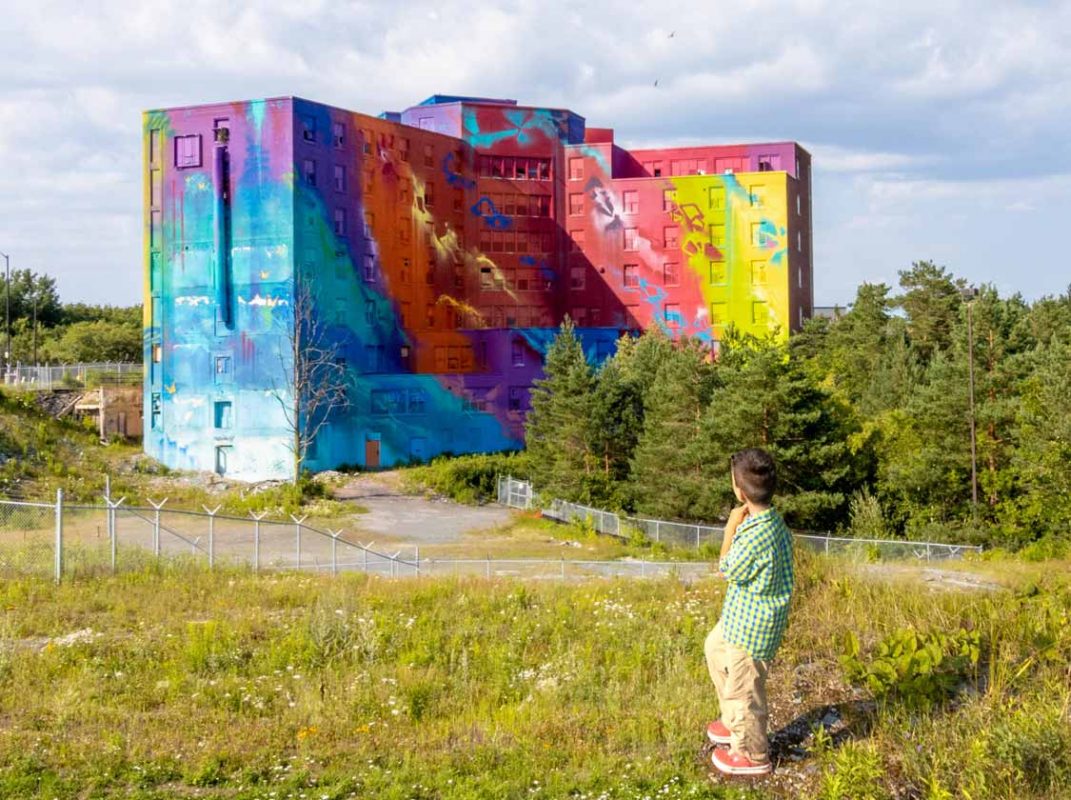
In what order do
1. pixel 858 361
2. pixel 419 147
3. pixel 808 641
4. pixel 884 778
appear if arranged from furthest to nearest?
pixel 858 361, pixel 419 147, pixel 808 641, pixel 884 778

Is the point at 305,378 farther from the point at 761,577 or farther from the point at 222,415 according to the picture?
the point at 761,577

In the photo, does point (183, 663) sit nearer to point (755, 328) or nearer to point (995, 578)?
point (995, 578)

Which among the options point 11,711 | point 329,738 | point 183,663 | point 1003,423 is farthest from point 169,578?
point 1003,423

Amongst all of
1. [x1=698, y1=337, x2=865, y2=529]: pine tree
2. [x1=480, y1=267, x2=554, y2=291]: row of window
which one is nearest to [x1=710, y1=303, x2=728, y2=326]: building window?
[x1=480, y1=267, x2=554, y2=291]: row of window

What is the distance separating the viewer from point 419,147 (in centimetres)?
6519

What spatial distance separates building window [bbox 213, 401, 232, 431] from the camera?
57.2 m

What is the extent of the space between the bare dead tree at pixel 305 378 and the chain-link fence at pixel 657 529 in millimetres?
9622

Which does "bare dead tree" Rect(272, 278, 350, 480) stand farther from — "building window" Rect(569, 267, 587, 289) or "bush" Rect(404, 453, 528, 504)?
"building window" Rect(569, 267, 587, 289)

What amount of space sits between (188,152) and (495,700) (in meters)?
53.1

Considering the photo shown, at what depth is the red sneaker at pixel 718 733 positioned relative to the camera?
731 cm

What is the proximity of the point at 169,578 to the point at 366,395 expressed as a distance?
45.1 metres

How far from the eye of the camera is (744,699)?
7031mm

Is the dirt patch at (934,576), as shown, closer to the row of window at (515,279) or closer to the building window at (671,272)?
the row of window at (515,279)

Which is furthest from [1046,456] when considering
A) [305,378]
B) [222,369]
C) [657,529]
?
[222,369]
